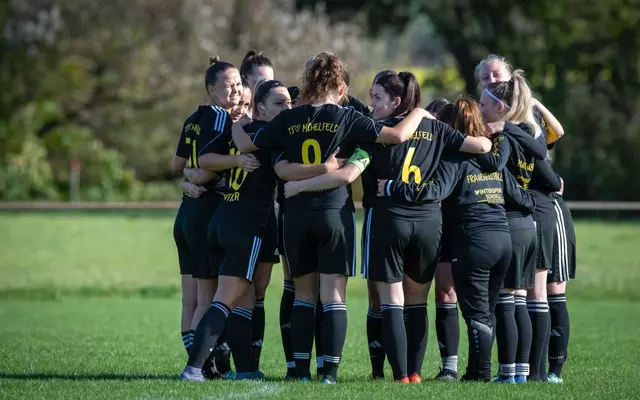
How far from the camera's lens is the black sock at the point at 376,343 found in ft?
23.4

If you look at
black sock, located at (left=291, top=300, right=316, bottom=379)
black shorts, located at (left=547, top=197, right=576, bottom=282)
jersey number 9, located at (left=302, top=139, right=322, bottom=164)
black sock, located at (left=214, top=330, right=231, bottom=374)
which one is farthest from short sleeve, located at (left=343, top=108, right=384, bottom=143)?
black sock, located at (left=214, top=330, right=231, bottom=374)

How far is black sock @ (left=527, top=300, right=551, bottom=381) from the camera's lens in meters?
7.13

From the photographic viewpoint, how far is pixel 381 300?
667 cm

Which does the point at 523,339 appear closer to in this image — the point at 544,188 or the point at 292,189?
the point at 544,188

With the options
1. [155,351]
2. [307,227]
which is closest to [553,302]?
[307,227]

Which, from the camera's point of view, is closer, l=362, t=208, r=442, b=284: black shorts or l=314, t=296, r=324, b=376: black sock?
l=362, t=208, r=442, b=284: black shorts

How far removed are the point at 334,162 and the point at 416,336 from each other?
139cm

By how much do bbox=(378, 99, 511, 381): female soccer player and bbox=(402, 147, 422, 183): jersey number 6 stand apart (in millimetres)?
62

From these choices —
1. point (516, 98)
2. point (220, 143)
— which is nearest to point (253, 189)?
point (220, 143)

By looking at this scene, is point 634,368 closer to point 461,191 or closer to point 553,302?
point 553,302

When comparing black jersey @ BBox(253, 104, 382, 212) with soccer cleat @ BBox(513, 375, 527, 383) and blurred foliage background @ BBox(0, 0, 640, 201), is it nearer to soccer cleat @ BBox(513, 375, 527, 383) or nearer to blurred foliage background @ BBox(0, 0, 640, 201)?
soccer cleat @ BBox(513, 375, 527, 383)

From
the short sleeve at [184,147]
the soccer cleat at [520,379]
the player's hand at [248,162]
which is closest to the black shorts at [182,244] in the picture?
the short sleeve at [184,147]

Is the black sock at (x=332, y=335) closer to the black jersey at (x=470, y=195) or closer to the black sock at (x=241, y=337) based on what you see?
the black sock at (x=241, y=337)

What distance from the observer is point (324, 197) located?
258 inches
